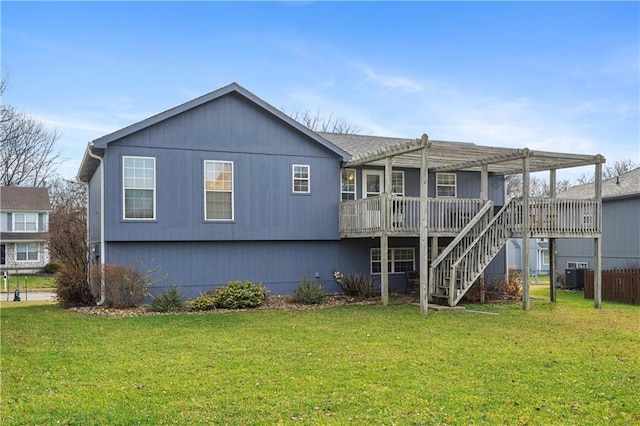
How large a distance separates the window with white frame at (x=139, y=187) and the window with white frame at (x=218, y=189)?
60.6 inches

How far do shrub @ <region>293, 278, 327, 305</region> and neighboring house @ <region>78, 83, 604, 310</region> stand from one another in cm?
140

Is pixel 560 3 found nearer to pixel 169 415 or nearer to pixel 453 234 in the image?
pixel 453 234

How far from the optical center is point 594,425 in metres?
6.05

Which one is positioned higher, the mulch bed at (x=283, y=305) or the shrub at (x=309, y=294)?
the shrub at (x=309, y=294)

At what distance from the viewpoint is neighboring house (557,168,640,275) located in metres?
23.9

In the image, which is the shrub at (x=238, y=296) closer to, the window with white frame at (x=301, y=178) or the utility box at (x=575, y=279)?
the window with white frame at (x=301, y=178)

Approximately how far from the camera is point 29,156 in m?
43.9

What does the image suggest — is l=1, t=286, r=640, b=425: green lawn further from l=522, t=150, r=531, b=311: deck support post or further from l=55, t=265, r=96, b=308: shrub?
l=55, t=265, r=96, b=308: shrub

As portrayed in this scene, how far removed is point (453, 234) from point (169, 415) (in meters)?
12.6

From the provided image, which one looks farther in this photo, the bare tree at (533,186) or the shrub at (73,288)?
the bare tree at (533,186)

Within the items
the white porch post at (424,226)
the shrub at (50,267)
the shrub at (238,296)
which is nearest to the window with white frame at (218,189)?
the shrub at (238,296)

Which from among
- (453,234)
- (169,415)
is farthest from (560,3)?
(169,415)

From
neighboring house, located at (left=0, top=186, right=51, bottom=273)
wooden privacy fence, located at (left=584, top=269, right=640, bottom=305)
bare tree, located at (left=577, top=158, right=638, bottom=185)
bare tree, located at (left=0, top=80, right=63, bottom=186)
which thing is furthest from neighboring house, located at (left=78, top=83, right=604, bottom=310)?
bare tree, located at (left=577, top=158, right=638, bottom=185)

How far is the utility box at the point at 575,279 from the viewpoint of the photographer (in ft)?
80.1
